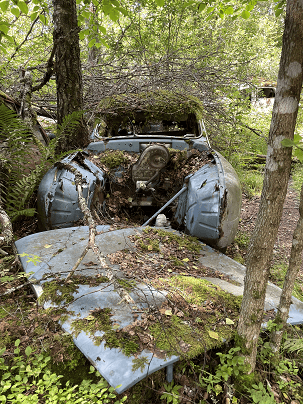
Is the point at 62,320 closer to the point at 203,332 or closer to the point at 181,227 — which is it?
the point at 203,332

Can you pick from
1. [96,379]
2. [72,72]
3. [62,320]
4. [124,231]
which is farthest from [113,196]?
[96,379]

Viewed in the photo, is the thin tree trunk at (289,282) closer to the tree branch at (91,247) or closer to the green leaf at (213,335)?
the green leaf at (213,335)

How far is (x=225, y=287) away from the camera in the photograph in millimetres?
2104

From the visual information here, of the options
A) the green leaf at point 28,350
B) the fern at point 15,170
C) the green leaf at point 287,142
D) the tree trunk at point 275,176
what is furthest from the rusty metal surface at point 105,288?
the green leaf at point 287,142

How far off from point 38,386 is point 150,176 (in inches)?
108

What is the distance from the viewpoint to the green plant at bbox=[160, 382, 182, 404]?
1405 mm

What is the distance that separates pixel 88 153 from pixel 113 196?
72 cm

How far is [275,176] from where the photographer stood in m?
1.30

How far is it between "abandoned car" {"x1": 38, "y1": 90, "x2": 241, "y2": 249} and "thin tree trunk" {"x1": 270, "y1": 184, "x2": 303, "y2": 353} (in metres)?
1.12

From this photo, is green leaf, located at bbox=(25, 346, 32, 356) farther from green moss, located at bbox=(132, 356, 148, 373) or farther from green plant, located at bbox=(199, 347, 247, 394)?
green plant, located at bbox=(199, 347, 247, 394)

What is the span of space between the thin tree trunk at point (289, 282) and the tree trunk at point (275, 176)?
22 cm

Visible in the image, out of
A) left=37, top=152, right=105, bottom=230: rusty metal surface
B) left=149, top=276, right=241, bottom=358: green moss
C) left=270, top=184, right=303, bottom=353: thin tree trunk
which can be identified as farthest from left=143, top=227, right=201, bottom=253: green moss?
left=270, top=184, right=303, bottom=353: thin tree trunk

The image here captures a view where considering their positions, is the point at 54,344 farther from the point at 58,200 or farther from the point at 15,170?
the point at 15,170

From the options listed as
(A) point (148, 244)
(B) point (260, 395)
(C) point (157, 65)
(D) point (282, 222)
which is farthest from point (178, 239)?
(C) point (157, 65)
